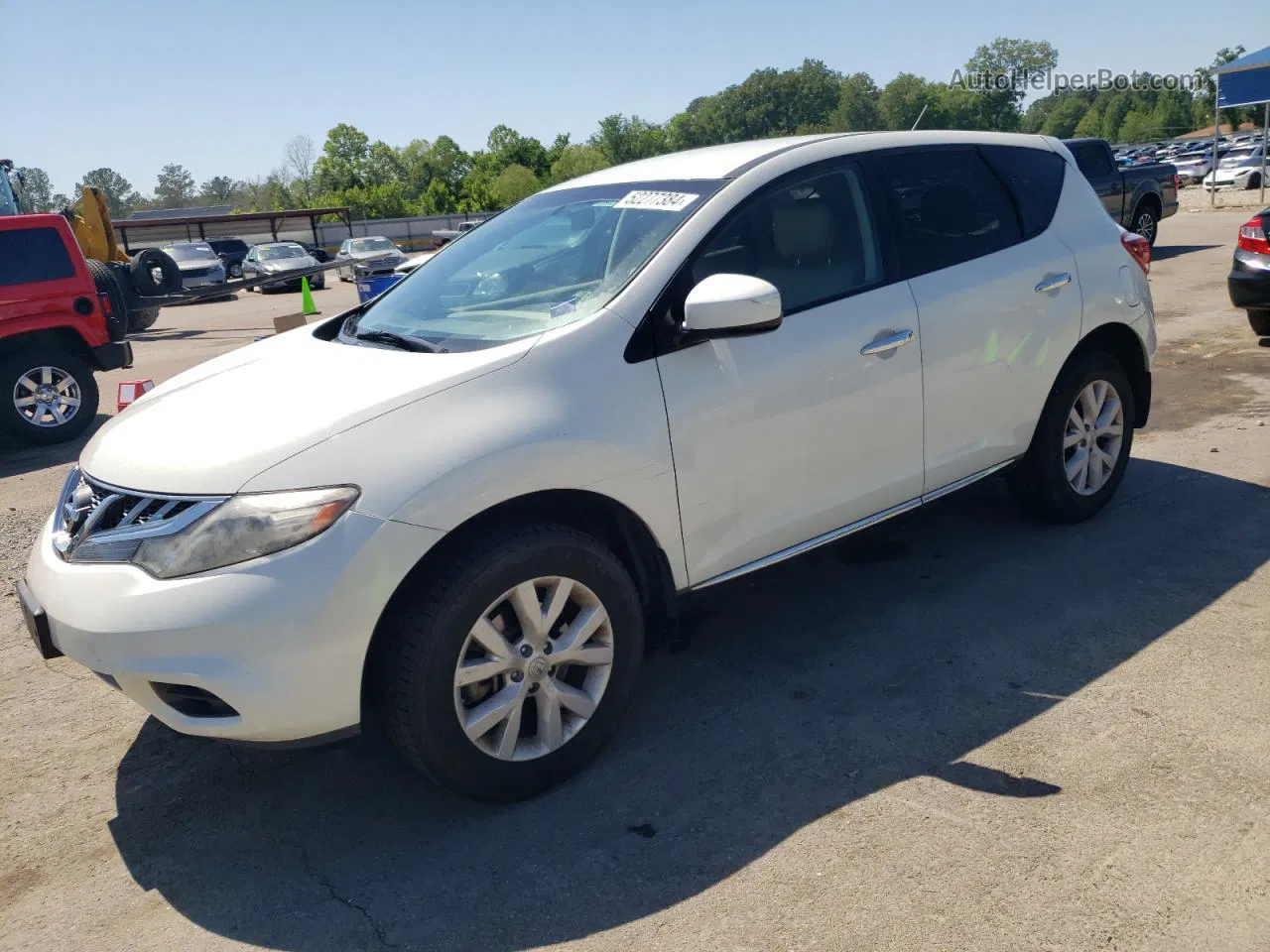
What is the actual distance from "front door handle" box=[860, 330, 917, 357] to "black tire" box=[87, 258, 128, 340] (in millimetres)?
8064

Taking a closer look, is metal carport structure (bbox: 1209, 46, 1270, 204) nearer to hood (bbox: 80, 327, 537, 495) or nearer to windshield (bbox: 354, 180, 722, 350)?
windshield (bbox: 354, 180, 722, 350)

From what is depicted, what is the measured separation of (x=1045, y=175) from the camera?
4633 millimetres

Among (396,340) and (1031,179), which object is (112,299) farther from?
(1031,179)

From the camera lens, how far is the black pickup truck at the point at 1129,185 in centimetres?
1589

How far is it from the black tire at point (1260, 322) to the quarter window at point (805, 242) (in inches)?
269

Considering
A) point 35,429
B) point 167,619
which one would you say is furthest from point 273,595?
point 35,429

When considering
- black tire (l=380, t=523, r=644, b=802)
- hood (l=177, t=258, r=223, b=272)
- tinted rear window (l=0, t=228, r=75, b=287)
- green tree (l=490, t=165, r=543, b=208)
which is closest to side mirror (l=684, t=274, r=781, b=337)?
black tire (l=380, t=523, r=644, b=802)

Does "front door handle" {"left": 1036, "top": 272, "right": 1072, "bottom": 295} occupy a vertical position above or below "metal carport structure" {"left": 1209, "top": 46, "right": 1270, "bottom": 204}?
below

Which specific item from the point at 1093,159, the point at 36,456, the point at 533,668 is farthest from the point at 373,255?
the point at 533,668

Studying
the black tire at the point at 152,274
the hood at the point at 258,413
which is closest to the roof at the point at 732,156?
the hood at the point at 258,413

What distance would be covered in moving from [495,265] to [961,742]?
2.33 meters

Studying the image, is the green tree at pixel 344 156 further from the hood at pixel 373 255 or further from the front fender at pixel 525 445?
the front fender at pixel 525 445

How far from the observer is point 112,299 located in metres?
9.76

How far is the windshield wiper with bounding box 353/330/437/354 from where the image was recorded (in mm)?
Answer: 3289
